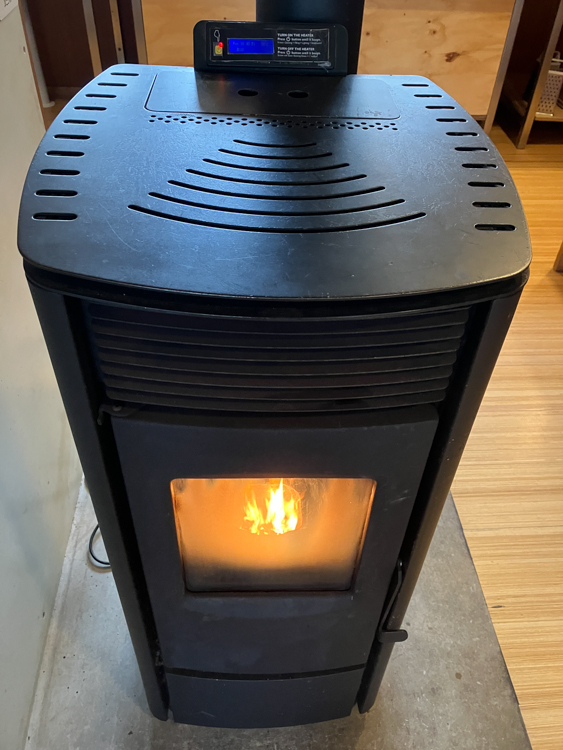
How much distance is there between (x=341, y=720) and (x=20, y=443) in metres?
0.66

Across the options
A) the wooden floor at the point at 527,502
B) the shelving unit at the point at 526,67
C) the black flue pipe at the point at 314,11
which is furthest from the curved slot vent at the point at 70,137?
the shelving unit at the point at 526,67

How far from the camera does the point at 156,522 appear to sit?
2.16 ft

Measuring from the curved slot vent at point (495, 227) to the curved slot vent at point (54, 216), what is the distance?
0.34 m

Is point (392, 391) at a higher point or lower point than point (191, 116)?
lower

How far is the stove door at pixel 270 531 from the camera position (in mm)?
582

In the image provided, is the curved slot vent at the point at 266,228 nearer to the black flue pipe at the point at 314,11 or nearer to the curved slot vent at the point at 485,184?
the curved slot vent at the point at 485,184

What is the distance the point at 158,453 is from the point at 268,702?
20.6 inches

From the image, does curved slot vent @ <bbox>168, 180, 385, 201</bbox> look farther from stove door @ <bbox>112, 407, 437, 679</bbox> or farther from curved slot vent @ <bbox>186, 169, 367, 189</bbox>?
stove door @ <bbox>112, 407, 437, 679</bbox>

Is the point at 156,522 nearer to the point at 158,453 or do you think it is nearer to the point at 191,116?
the point at 158,453

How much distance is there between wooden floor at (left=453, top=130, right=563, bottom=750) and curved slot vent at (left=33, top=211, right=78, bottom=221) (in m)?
1.01

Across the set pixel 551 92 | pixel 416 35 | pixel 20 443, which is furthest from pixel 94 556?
pixel 551 92

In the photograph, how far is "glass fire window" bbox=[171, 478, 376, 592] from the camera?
0.71 metres

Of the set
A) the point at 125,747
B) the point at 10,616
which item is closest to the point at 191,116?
the point at 10,616

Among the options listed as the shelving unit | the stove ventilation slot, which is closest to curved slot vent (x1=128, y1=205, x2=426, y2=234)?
the stove ventilation slot
